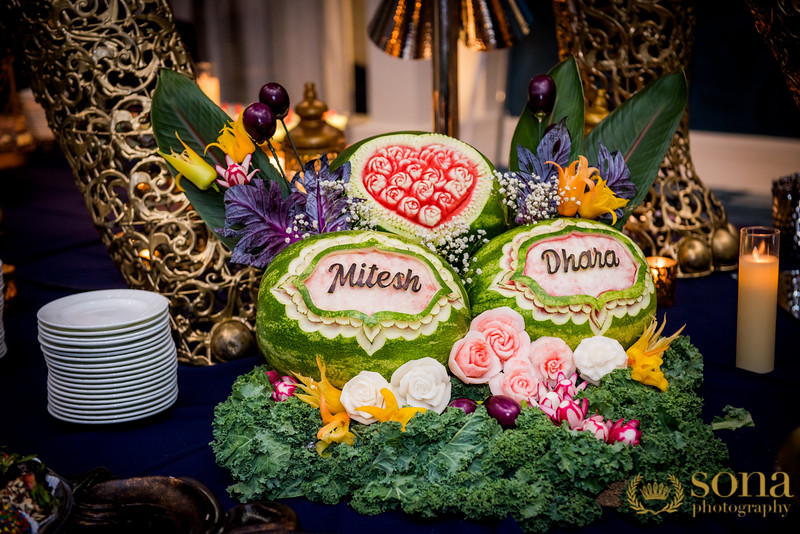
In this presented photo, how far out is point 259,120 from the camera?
1278 mm

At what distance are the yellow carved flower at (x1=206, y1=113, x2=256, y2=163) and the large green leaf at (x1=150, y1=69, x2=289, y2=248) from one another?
7 centimetres

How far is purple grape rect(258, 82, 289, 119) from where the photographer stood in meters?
1.29

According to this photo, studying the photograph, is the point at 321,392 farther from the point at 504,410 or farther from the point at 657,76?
the point at 657,76

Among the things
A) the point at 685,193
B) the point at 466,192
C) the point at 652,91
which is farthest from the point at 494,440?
the point at 685,193

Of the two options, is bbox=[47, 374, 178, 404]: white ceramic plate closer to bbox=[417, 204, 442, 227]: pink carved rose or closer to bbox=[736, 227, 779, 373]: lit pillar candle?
bbox=[417, 204, 442, 227]: pink carved rose

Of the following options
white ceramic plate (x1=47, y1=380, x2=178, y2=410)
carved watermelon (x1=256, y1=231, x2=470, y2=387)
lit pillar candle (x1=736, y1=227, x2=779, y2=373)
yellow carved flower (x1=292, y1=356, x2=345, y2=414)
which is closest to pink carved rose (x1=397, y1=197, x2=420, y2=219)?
carved watermelon (x1=256, y1=231, x2=470, y2=387)

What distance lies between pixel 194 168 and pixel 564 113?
779 millimetres

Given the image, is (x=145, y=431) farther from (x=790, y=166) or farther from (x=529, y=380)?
(x=790, y=166)

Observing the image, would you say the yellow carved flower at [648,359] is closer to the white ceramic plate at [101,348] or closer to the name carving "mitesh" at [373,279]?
the name carving "mitesh" at [373,279]

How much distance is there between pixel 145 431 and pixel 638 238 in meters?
1.39

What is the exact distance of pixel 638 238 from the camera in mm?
2023

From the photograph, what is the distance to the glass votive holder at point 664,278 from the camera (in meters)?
1.76

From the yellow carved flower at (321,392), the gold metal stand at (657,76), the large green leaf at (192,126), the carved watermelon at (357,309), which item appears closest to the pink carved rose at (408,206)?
the carved watermelon at (357,309)

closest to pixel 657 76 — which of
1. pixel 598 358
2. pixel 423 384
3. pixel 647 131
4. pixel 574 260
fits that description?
pixel 647 131
